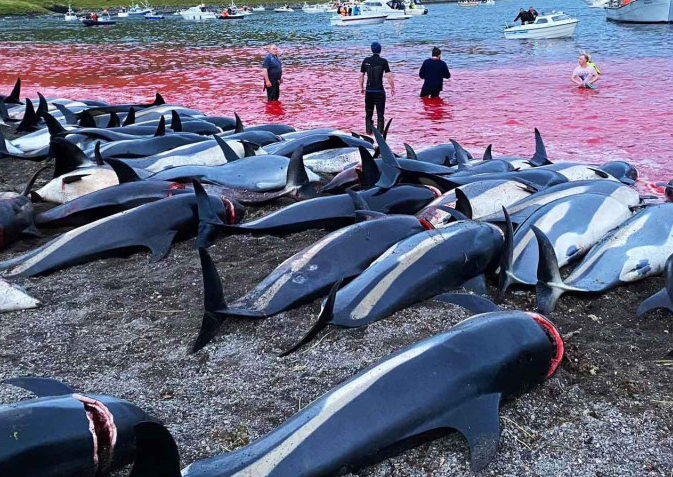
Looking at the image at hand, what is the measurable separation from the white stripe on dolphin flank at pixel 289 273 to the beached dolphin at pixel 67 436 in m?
1.92

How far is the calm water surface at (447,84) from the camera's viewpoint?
1670 centimetres

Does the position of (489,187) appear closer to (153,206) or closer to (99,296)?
(153,206)

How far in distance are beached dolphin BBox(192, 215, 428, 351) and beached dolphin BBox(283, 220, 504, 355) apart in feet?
0.99

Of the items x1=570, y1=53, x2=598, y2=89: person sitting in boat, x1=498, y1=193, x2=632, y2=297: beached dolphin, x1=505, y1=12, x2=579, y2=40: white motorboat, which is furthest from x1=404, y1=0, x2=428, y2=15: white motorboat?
x1=498, y1=193, x2=632, y2=297: beached dolphin

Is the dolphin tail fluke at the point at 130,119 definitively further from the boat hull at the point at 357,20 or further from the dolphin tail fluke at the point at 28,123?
the boat hull at the point at 357,20

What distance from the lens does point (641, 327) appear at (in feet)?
19.1

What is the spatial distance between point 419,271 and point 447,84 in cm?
2129

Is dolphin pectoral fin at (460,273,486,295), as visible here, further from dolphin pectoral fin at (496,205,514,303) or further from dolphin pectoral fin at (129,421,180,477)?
dolphin pectoral fin at (129,421,180,477)

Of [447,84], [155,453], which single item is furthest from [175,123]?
[447,84]

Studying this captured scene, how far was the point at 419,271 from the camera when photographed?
19.7ft

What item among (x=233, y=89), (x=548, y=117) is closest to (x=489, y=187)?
(x=548, y=117)

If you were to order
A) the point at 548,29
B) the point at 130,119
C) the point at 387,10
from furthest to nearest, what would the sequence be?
the point at 387,10, the point at 548,29, the point at 130,119

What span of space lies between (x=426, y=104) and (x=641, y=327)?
1627cm

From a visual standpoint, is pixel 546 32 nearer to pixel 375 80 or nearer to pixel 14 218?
pixel 375 80
